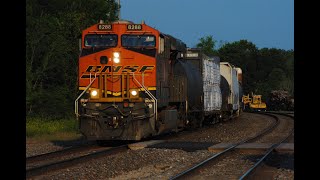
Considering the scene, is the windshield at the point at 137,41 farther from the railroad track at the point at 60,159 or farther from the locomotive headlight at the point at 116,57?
the railroad track at the point at 60,159

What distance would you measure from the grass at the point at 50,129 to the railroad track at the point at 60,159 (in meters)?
4.78

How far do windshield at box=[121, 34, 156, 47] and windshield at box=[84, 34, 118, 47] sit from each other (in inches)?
10.1

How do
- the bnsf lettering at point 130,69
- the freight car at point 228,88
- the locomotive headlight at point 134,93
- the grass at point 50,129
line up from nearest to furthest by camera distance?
1. the locomotive headlight at point 134,93
2. the bnsf lettering at point 130,69
3. the grass at point 50,129
4. the freight car at point 228,88

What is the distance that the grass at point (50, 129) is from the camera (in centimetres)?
2059

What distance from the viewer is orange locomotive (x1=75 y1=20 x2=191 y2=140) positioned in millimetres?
15383

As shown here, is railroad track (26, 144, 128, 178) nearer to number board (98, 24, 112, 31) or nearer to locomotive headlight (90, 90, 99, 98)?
locomotive headlight (90, 90, 99, 98)

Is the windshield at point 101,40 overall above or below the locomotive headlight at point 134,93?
above

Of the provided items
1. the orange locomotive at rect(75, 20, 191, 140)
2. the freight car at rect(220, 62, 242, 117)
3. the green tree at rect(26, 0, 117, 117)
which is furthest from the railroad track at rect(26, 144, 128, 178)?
the freight car at rect(220, 62, 242, 117)

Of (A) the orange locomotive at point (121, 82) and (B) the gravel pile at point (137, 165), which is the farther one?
(A) the orange locomotive at point (121, 82)

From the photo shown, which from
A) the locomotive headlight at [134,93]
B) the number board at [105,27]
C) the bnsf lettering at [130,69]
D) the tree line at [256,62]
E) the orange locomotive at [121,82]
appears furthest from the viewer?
the tree line at [256,62]

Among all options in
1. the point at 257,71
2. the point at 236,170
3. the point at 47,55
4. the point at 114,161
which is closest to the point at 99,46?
the point at 114,161

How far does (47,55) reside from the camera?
2544 cm

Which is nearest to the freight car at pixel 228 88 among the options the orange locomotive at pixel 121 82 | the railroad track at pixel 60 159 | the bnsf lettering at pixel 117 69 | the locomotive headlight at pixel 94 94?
the orange locomotive at pixel 121 82

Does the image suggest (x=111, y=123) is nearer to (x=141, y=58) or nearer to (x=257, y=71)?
(x=141, y=58)
